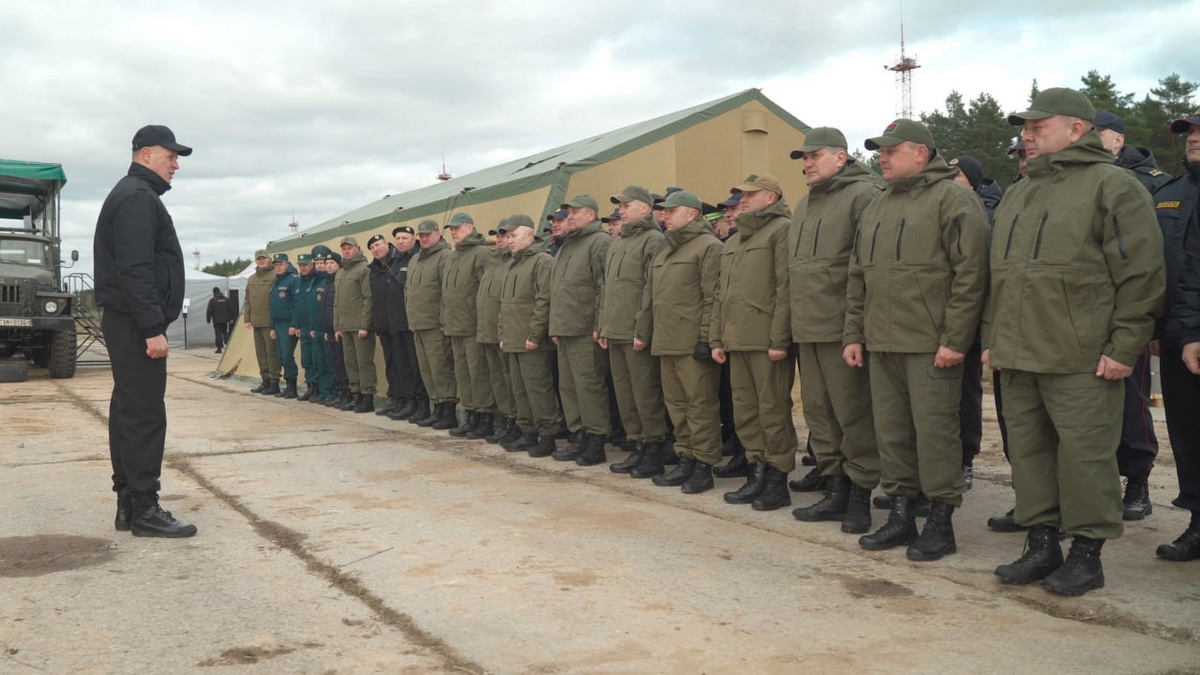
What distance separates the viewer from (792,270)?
4.48 metres

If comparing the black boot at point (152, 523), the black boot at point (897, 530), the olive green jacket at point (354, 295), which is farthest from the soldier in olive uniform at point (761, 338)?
the olive green jacket at point (354, 295)

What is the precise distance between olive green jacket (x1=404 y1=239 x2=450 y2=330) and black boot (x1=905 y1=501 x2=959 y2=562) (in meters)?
4.83

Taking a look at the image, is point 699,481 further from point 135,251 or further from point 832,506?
point 135,251

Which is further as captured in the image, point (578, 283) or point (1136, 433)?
point (578, 283)

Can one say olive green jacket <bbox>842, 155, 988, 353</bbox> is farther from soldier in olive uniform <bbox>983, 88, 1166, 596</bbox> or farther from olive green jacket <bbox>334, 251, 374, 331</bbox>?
olive green jacket <bbox>334, 251, 374, 331</bbox>

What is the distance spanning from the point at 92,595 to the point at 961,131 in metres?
36.7

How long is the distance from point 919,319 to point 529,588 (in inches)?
73.0

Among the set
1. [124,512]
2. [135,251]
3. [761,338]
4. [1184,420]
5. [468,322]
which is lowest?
[124,512]

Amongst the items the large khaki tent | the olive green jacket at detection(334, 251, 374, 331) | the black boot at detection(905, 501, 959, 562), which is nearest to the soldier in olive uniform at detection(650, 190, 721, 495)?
the black boot at detection(905, 501, 959, 562)

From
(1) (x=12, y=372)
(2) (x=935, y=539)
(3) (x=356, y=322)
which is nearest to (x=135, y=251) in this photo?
(2) (x=935, y=539)

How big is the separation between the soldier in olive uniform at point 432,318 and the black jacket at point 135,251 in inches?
138

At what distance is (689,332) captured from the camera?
5.15 m

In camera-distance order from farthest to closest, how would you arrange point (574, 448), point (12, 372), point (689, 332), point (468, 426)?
point (12, 372), point (468, 426), point (574, 448), point (689, 332)

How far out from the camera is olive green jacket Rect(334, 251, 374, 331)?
29.0 ft
